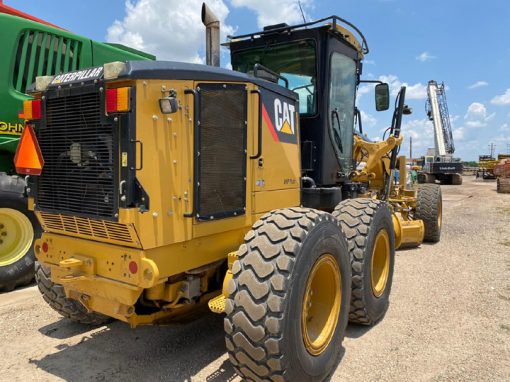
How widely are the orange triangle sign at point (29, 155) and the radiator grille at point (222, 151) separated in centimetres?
110

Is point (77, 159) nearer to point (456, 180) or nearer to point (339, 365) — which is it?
point (339, 365)

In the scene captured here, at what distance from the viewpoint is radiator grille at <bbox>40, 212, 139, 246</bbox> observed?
2549mm

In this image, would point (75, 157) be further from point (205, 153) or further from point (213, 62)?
point (213, 62)

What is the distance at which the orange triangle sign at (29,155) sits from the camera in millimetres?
2871

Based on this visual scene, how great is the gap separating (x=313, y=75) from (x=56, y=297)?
325cm

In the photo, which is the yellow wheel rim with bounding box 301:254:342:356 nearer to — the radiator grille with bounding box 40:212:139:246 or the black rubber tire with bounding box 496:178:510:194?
the radiator grille with bounding box 40:212:139:246

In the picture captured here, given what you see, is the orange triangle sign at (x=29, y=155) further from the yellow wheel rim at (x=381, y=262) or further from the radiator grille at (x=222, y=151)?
the yellow wheel rim at (x=381, y=262)

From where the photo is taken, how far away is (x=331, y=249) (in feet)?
10.3

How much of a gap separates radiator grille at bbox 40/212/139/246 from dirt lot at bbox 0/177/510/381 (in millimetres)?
1139

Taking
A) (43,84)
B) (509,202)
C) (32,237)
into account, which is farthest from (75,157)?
(509,202)

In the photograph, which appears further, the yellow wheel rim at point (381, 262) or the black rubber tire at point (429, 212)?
the black rubber tire at point (429, 212)

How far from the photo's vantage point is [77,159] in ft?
9.02

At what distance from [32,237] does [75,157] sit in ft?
10.7

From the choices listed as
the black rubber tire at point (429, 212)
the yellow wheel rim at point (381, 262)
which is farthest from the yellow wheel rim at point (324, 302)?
the black rubber tire at point (429, 212)
